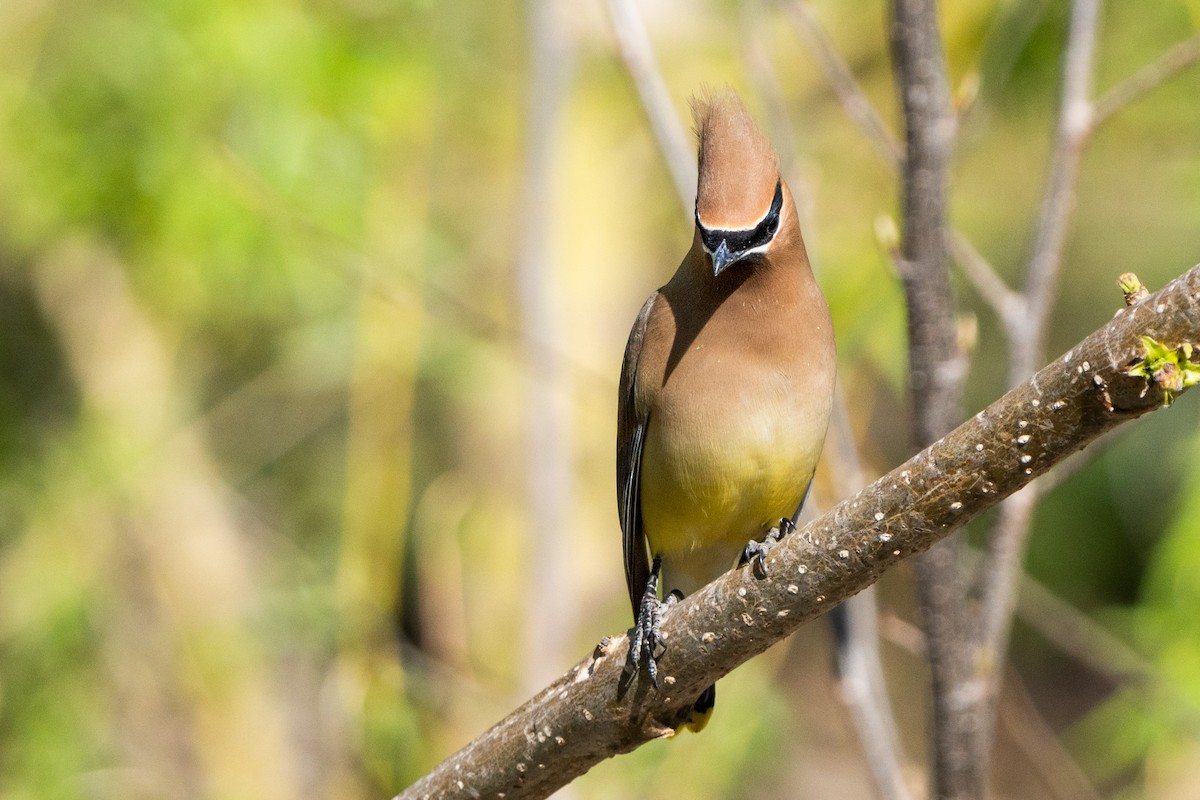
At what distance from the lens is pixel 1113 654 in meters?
4.31

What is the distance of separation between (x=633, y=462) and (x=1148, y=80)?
1.53 metres

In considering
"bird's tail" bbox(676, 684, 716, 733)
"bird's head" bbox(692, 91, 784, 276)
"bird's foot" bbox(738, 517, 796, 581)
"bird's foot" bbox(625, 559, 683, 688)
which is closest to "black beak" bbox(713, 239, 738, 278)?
"bird's head" bbox(692, 91, 784, 276)

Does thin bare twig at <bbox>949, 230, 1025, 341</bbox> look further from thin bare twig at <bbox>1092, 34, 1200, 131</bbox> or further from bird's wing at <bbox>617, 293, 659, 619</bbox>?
bird's wing at <bbox>617, 293, 659, 619</bbox>

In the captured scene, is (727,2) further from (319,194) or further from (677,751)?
(677,751)

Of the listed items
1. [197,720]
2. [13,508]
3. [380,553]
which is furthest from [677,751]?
[13,508]

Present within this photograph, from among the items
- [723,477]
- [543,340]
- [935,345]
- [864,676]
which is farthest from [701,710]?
[543,340]

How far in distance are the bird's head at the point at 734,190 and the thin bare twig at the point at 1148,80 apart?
0.75m

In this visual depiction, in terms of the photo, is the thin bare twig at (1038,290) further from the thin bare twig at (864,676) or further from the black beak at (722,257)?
the black beak at (722,257)

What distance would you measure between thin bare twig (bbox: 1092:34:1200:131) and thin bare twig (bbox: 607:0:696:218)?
958mm

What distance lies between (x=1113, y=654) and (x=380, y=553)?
3513 mm

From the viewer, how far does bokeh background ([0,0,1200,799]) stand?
5.56 metres

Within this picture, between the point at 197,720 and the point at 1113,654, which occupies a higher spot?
the point at 197,720

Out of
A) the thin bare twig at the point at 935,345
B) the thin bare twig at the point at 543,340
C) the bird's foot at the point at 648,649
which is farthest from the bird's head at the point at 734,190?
the thin bare twig at the point at 543,340

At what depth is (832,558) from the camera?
2334 millimetres
